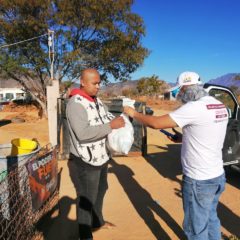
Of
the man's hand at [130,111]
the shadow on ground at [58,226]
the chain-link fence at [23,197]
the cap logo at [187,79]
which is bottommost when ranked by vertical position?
the shadow on ground at [58,226]

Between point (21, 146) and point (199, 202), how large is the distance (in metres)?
2.99

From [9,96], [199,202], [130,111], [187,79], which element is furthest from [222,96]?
[9,96]

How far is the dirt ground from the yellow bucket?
929 millimetres

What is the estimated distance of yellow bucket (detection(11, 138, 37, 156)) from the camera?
4691 mm

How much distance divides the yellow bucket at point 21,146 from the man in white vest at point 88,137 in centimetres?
133

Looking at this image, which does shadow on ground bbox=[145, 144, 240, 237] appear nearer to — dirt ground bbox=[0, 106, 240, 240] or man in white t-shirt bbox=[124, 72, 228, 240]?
dirt ground bbox=[0, 106, 240, 240]

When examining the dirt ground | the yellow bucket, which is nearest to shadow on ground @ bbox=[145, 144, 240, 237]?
the dirt ground

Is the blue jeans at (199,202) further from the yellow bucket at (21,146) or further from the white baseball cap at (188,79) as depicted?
the yellow bucket at (21,146)

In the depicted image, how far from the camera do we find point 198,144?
2768mm

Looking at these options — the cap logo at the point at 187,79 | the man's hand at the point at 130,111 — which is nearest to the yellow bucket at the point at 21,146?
the man's hand at the point at 130,111

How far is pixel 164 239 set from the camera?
414 centimetres

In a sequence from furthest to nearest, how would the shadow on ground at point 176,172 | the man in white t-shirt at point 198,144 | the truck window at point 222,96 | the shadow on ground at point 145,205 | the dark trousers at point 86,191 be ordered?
the truck window at point 222,96 < the shadow on ground at point 176,172 < the shadow on ground at point 145,205 < the dark trousers at point 86,191 < the man in white t-shirt at point 198,144

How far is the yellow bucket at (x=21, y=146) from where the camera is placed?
469 centimetres

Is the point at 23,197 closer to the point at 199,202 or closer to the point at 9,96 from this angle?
the point at 199,202
